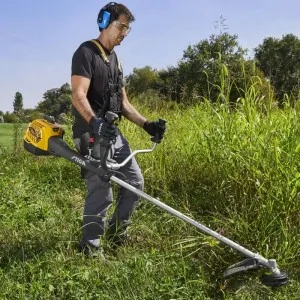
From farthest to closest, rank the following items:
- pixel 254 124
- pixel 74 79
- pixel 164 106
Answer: pixel 164 106 < pixel 254 124 < pixel 74 79

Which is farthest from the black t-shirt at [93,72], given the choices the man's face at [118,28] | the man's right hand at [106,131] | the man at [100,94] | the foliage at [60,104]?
the foliage at [60,104]

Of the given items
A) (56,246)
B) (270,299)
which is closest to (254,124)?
(270,299)

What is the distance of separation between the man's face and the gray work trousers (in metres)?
0.78

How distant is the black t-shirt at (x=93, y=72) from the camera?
3752 mm

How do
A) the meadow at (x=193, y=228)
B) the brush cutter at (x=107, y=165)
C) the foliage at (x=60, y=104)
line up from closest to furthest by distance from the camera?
the brush cutter at (x=107, y=165)
the meadow at (x=193, y=228)
the foliage at (x=60, y=104)

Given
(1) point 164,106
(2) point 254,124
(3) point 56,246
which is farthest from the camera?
(1) point 164,106

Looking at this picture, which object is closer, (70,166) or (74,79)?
(74,79)

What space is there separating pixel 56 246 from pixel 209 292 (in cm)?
125

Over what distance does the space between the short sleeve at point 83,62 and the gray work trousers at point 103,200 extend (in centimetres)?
53

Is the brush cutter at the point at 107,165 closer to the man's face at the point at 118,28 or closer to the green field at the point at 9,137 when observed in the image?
the man's face at the point at 118,28

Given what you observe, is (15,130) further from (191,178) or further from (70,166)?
(191,178)

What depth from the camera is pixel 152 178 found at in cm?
550

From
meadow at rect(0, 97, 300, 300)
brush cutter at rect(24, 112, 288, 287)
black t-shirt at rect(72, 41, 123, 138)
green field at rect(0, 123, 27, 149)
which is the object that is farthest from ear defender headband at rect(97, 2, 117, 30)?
green field at rect(0, 123, 27, 149)

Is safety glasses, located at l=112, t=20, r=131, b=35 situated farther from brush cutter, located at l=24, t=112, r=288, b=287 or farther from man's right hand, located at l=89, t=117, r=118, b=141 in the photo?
man's right hand, located at l=89, t=117, r=118, b=141
